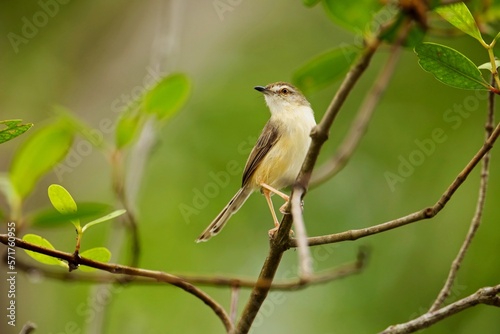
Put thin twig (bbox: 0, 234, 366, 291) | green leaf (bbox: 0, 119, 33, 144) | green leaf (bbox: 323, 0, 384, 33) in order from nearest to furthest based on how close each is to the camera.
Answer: thin twig (bbox: 0, 234, 366, 291)
green leaf (bbox: 323, 0, 384, 33)
green leaf (bbox: 0, 119, 33, 144)

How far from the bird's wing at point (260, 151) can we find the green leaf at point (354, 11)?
3070 mm

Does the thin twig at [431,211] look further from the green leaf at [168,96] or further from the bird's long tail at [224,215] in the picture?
the bird's long tail at [224,215]

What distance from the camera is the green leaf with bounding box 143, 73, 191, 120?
247 cm

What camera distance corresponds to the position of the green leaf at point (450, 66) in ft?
6.93

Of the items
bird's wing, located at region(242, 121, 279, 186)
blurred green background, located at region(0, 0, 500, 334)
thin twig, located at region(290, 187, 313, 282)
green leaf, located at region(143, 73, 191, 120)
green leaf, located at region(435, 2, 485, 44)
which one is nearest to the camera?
thin twig, located at region(290, 187, 313, 282)

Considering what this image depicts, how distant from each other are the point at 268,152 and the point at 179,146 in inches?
110

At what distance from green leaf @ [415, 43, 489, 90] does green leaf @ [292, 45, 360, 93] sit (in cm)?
23

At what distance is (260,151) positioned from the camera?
496cm

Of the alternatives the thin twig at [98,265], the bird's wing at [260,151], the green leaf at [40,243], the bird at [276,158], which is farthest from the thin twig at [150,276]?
the bird's wing at [260,151]

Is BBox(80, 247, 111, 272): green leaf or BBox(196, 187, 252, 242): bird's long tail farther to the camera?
BBox(196, 187, 252, 242): bird's long tail

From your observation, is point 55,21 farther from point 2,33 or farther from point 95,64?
point 95,64

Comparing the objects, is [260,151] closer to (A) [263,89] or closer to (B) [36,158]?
(A) [263,89]

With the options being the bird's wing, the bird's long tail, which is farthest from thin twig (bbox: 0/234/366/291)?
the bird's wing

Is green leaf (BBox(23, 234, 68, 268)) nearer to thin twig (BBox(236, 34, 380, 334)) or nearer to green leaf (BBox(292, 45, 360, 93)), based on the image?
thin twig (BBox(236, 34, 380, 334))
